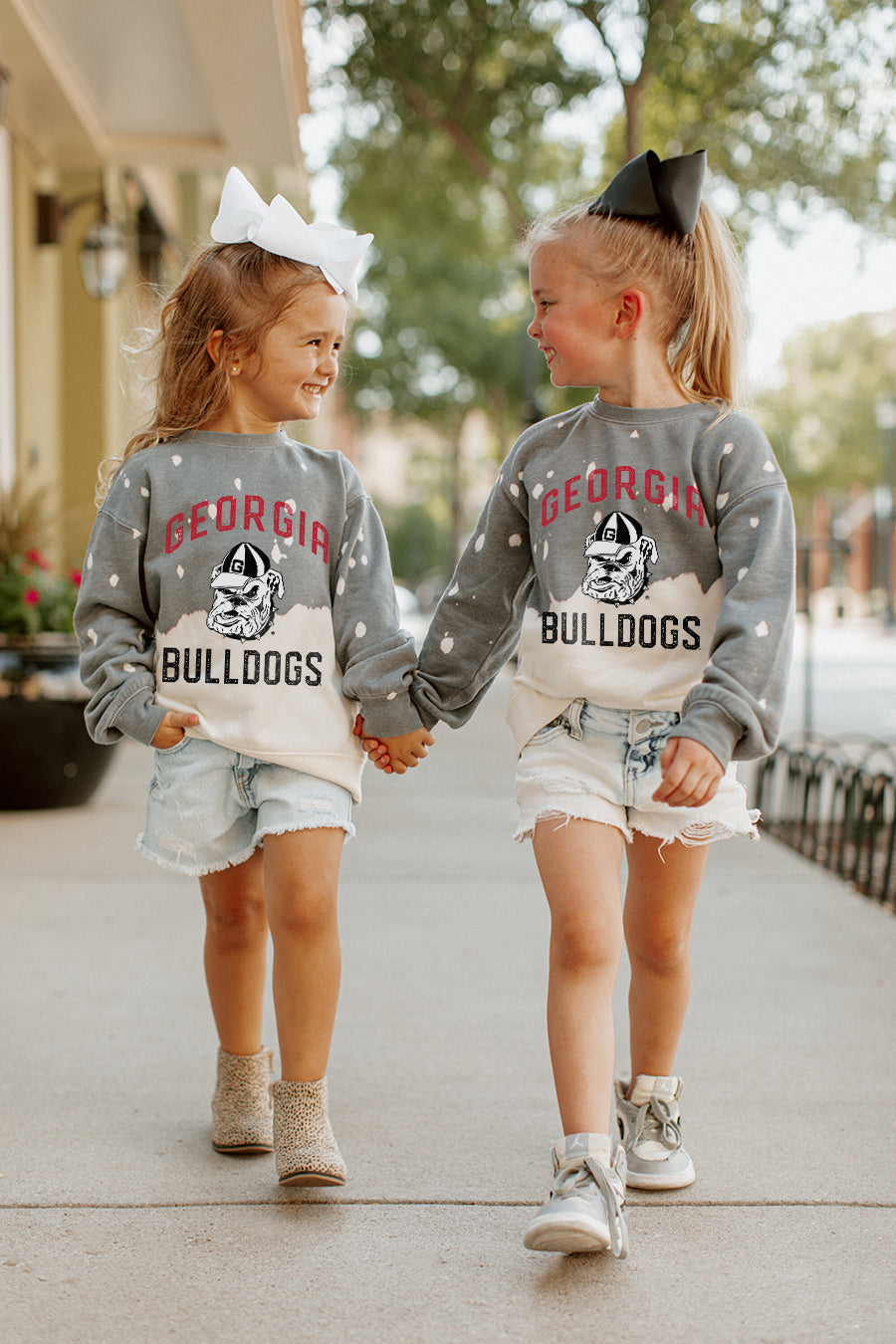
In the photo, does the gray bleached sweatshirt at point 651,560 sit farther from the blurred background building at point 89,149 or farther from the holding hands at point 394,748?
the blurred background building at point 89,149

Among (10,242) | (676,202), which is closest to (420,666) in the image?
(676,202)

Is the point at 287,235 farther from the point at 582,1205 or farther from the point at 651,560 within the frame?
the point at 582,1205

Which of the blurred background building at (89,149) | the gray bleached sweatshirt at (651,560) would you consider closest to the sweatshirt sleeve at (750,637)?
the gray bleached sweatshirt at (651,560)

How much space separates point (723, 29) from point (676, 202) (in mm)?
8684

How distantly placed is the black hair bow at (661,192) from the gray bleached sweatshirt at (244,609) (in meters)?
0.74

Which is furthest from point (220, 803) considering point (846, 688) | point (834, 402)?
point (834, 402)

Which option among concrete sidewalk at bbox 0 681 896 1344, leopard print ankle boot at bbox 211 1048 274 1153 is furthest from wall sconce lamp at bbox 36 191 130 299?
leopard print ankle boot at bbox 211 1048 274 1153

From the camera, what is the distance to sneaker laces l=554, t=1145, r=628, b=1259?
7.52ft

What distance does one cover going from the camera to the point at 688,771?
7.48ft

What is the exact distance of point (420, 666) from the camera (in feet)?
9.19

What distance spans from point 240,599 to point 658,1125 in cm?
125

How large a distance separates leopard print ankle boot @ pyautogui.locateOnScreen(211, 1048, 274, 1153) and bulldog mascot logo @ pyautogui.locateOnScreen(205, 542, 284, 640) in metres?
0.88

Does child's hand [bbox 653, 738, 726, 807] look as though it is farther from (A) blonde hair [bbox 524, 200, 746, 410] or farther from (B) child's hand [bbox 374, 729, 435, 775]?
(A) blonde hair [bbox 524, 200, 746, 410]

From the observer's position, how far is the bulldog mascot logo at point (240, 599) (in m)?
2.63
